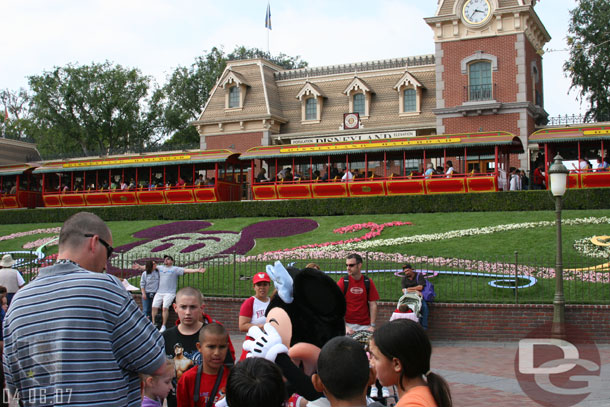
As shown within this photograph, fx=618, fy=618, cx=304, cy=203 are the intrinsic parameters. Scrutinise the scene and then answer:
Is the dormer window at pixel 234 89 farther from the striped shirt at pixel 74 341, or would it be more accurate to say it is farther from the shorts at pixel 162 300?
the striped shirt at pixel 74 341

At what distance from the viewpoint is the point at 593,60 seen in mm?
42750

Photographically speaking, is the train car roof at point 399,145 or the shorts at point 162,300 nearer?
the shorts at point 162,300

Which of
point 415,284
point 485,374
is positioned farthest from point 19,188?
point 485,374

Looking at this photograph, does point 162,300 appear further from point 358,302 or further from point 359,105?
point 359,105

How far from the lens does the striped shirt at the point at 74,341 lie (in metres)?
3.29

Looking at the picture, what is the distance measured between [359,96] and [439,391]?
A: 35993 millimetres

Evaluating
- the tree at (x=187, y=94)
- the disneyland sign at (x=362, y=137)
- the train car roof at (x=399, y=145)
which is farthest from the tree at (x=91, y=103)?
the train car roof at (x=399, y=145)

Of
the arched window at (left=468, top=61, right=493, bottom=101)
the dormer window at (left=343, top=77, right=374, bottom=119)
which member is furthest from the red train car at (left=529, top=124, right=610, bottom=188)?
the dormer window at (left=343, top=77, right=374, bottom=119)

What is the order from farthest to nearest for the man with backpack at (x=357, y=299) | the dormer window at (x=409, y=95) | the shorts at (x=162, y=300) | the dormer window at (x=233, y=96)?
the dormer window at (x=233, y=96), the dormer window at (x=409, y=95), the shorts at (x=162, y=300), the man with backpack at (x=357, y=299)

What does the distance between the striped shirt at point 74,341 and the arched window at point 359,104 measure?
116ft

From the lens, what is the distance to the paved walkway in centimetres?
813

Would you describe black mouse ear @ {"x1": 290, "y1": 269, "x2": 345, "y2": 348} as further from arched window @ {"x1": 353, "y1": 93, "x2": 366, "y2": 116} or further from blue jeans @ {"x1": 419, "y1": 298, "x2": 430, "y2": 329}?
arched window @ {"x1": 353, "y1": 93, "x2": 366, "y2": 116}

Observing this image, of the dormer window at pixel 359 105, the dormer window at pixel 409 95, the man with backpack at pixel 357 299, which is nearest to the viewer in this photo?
the man with backpack at pixel 357 299

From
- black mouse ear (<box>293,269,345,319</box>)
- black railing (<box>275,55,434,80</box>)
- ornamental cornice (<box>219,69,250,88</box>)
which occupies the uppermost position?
black railing (<box>275,55,434,80</box>)
